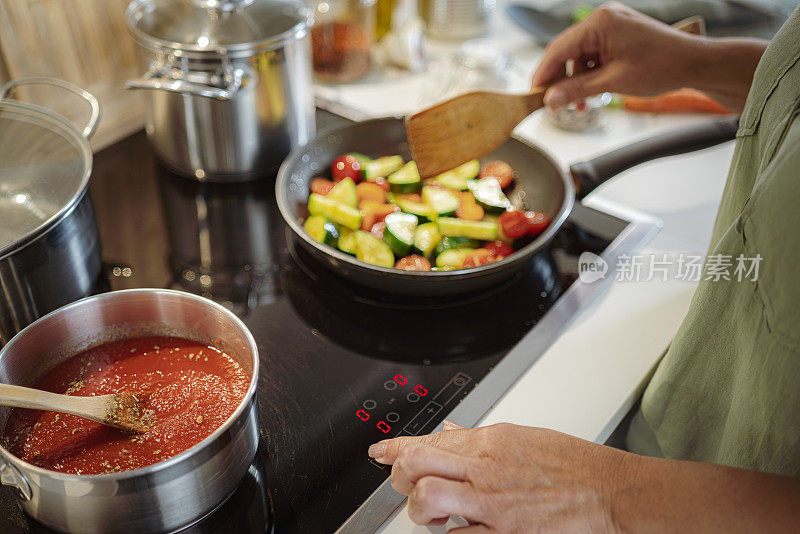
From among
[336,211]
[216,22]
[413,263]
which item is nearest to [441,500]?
[413,263]

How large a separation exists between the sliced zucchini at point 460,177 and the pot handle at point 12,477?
721 millimetres

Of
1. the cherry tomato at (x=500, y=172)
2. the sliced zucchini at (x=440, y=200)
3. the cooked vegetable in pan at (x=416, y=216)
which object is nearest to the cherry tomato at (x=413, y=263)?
the cooked vegetable in pan at (x=416, y=216)

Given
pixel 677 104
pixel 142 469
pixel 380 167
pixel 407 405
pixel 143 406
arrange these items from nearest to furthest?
pixel 142 469 → pixel 143 406 → pixel 407 405 → pixel 380 167 → pixel 677 104

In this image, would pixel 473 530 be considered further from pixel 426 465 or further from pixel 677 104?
pixel 677 104

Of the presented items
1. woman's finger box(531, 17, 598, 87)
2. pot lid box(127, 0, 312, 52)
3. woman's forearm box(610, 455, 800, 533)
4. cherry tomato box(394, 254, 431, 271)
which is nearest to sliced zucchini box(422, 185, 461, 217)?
cherry tomato box(394, 254, 431, 271)

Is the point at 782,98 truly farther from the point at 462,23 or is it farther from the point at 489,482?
the point at 462,23

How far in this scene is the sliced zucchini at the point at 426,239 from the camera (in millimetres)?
998

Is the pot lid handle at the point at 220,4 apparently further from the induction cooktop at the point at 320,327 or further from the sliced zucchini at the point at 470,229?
the sliced zucchini at the point at 470,229

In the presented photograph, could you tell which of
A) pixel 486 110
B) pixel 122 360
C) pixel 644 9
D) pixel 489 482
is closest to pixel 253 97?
pixel 486 110

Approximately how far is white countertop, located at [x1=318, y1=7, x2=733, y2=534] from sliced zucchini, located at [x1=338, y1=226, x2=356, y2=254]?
314 millimetres

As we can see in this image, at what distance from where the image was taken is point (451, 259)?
3.20 ft

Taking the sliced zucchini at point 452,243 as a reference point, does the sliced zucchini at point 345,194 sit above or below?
above

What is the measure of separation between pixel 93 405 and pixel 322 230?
17.0 inches

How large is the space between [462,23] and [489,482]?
1.27 meters
